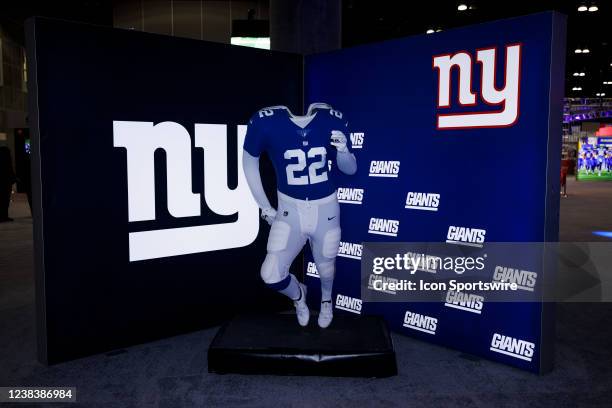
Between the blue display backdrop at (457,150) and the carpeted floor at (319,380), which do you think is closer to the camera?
the carpeted floor at (319,380)

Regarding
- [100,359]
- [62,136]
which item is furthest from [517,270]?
[62,136]

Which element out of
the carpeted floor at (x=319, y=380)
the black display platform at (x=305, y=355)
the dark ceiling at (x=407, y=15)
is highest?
the dark ceiling at (x=407, y=15)

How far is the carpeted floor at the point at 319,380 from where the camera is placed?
290cm

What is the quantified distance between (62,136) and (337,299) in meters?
2.47

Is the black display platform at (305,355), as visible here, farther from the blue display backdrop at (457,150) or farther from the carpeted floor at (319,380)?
the blue display backdrop at (457,150)

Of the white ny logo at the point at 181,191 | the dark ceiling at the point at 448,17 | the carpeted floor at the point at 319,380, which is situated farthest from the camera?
the dark ceiling at the point at 448,17

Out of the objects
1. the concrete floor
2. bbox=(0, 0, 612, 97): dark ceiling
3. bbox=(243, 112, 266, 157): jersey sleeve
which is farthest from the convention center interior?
bbox=(0, 0, 612, 97): dark ceiling

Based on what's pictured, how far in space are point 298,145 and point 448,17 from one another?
13118 mm

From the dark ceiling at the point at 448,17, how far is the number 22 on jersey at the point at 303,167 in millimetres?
10568

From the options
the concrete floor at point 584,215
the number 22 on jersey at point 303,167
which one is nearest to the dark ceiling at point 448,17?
the concrete floor at point 584,215

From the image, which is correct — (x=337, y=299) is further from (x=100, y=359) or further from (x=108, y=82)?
(x=108, y=82)

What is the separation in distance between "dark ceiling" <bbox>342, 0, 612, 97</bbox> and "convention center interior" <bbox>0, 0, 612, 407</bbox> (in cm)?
995

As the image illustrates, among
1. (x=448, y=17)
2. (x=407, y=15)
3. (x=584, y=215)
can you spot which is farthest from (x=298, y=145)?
(x=448, y=17)

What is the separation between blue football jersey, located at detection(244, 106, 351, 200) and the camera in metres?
3.39
